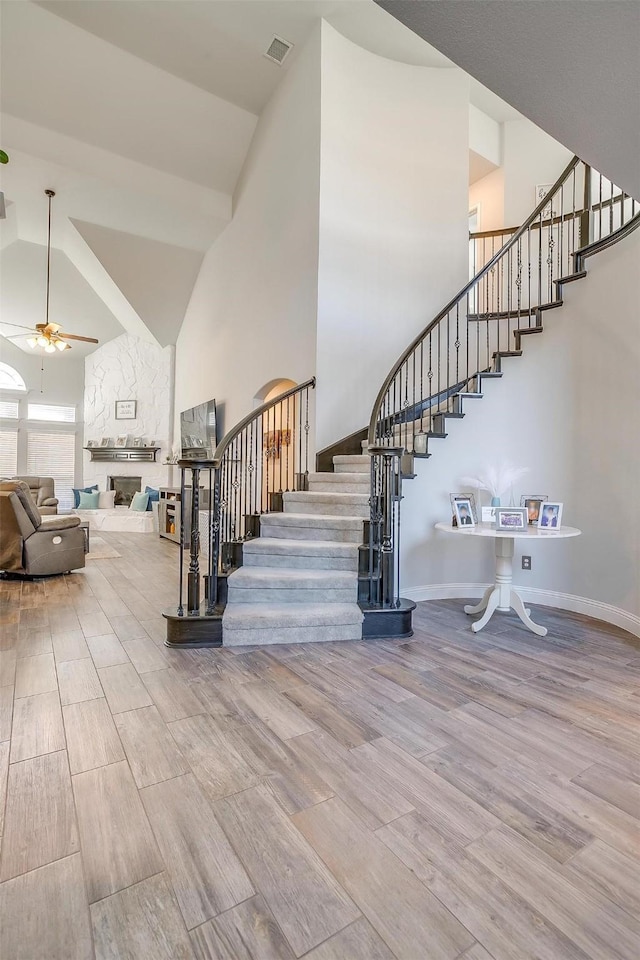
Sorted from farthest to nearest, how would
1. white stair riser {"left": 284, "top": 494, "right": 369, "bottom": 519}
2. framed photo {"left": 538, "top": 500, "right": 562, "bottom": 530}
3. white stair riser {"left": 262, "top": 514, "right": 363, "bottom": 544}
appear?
white stair riser {"left": 284, "top": 494, "right": 369, "bottom": 519}, white stair riser {"left": 262, "top": 514, "right": 363, "bottom": 544}, framed photo {"left": 538, "top": 500, "right": 562, "bottom": 530}

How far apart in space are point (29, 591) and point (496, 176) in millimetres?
8477

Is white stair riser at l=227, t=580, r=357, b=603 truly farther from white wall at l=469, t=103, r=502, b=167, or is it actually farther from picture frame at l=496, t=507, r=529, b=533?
white wall at l=469, t=103, r=502, b=167

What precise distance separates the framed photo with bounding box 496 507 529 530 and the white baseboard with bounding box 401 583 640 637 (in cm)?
106

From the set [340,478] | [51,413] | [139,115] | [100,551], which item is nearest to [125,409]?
[51,413]

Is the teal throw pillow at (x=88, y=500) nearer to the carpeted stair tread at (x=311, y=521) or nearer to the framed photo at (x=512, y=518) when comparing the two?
the carpeted stair tread at (x=311, y=521)

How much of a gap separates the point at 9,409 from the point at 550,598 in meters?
11.2

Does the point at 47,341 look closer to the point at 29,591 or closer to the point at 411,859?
the point at 29,591

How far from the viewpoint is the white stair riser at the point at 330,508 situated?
4062 millimetres

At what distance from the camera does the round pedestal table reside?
3.19 m

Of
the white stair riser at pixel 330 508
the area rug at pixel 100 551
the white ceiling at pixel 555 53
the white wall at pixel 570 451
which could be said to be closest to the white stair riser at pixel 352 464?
the white stair riser at pixel 330 508

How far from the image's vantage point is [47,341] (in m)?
7.08

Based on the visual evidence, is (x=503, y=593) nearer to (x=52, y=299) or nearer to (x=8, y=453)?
(x=52, y=299)

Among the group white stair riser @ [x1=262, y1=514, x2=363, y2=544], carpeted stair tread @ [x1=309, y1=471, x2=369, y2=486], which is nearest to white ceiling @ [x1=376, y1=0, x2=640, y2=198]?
white stair riser @ [x1=262, y1=514, x2=363, y2=544]

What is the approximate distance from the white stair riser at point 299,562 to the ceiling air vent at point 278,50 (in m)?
5.75
